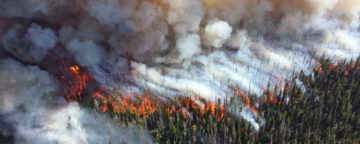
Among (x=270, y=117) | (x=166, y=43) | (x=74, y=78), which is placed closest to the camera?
(x=270, y=117)

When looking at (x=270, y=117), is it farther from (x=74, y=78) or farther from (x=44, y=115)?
(x=44, y=115)

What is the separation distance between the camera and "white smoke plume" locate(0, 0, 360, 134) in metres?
16.5

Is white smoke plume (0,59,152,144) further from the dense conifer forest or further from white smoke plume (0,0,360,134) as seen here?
white smoke plume (0,0,360,134)

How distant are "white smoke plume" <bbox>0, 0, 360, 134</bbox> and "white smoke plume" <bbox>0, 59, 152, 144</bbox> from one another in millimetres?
1372

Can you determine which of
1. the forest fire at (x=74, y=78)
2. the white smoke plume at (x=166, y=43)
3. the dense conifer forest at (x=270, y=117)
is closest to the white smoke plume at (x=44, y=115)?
the forest fire at (x=74, y=78)

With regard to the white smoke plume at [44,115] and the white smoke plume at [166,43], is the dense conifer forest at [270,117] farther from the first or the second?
the white smoke plume at [166,43]

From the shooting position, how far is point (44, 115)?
14.9 metres

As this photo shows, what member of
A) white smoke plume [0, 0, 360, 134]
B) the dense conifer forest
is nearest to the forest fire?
white smoke plume [0, 0, 360, 134]

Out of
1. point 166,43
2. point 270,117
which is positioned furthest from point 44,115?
point 270,117

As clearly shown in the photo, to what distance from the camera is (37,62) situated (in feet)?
55.1

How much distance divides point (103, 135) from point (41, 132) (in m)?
3.35

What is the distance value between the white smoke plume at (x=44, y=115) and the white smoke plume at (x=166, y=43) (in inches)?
54.0

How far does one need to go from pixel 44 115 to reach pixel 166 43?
9372mm

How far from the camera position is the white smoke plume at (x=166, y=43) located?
54.2 feet
